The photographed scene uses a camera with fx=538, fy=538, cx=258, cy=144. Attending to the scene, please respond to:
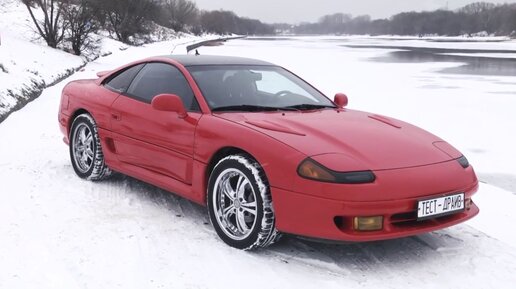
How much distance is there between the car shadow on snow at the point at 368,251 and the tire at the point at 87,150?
49.4 inches

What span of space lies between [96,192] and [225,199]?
1620 mm

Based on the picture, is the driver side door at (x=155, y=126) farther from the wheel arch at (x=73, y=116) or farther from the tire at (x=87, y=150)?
the wheel arch at (x=73, y=116)

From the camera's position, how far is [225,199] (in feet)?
12.0

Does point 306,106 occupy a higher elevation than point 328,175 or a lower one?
Answer: higher

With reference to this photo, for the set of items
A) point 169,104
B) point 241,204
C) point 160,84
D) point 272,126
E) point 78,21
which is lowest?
point 241,204

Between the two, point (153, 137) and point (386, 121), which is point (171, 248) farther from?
point (386, 121)

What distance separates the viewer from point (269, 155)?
130 inches

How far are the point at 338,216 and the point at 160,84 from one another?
2.05 m

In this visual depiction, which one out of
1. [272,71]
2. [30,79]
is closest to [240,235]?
[272,71]

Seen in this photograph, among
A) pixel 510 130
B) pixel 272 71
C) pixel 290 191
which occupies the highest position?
pixel 272 71

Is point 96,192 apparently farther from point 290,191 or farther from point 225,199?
point 290,191

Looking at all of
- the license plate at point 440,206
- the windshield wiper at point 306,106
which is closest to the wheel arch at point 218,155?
the windshield wiper at point 306,106

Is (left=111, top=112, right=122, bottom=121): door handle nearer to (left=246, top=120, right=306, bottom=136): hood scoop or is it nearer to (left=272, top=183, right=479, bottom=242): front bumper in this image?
(left=246, top=120, right=306, bottom=136): hood scoop

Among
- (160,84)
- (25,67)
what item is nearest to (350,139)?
(160,84)
